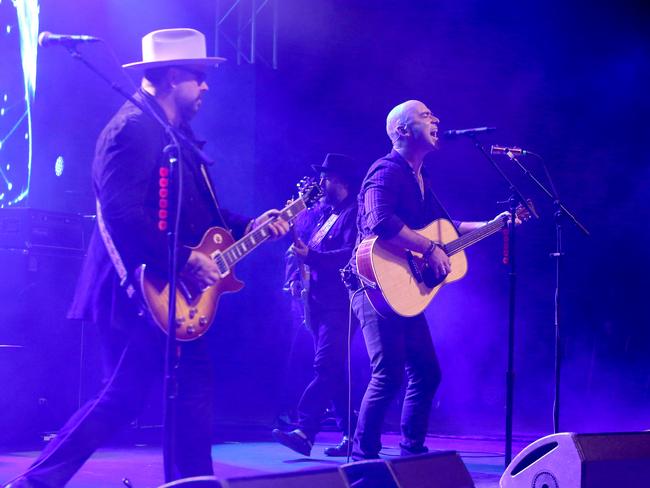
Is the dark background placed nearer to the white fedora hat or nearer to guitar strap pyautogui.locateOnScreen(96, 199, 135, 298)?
the white fedora hat

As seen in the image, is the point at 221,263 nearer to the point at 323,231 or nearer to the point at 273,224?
the point at 273,224

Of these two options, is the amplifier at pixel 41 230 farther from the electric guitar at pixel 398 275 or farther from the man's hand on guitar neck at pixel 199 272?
the man's hand on guitar neck at pixel 199 272

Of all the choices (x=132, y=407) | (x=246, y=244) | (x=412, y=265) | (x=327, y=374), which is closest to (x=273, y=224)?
(x=246, y=244)

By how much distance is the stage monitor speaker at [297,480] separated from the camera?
2850mm

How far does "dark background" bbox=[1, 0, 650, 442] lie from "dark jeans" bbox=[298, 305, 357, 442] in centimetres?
177

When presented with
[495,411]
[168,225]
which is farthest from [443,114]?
[168,225]

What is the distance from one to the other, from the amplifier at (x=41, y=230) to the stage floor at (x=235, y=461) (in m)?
1.58

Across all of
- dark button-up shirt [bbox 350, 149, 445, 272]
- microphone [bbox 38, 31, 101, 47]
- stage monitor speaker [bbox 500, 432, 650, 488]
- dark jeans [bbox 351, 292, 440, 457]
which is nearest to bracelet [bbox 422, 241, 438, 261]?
dark button-up shirt [bbox 350, 149, 445, 272]

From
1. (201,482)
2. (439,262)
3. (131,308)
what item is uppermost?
(439,262)

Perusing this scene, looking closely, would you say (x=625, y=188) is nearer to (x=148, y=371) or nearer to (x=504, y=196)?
(x=504, y=196)

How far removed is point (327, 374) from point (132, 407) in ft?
10.2

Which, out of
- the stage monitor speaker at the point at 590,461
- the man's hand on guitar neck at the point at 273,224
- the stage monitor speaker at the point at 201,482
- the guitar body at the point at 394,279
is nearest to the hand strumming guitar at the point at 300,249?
the guitar body at the point at 394,279

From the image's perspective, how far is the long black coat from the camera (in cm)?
394

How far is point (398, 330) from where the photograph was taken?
559cm
